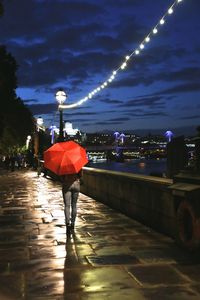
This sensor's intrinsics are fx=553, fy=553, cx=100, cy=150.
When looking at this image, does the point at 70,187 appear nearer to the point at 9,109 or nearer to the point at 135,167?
the point at 9,109

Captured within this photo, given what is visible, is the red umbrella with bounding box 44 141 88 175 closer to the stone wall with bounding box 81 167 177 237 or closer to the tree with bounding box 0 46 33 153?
the stone wall with bounding box 81 167 177 237

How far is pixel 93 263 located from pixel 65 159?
2988mm

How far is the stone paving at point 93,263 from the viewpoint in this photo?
6043 mm

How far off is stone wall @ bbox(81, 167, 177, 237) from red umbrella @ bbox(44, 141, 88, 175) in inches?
59.4

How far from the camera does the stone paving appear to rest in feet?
19.8

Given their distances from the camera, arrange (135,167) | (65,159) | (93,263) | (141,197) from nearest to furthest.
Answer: (93,263) → (65,159) → (141,197) → (135,167)

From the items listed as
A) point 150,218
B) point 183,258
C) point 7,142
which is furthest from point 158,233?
point 7,142

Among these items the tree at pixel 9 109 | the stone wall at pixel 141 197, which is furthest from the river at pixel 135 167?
the stone wall at pixel 141 197

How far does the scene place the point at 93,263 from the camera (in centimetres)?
750

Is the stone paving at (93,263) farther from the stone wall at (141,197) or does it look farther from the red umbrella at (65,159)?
the red umbrella at (65,159)

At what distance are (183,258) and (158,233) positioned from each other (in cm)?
240

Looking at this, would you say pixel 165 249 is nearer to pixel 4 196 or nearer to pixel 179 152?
pixel 179 152

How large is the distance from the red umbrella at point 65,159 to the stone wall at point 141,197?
4.95ft

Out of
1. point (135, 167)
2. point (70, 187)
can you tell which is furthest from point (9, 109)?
point (135, 167)
